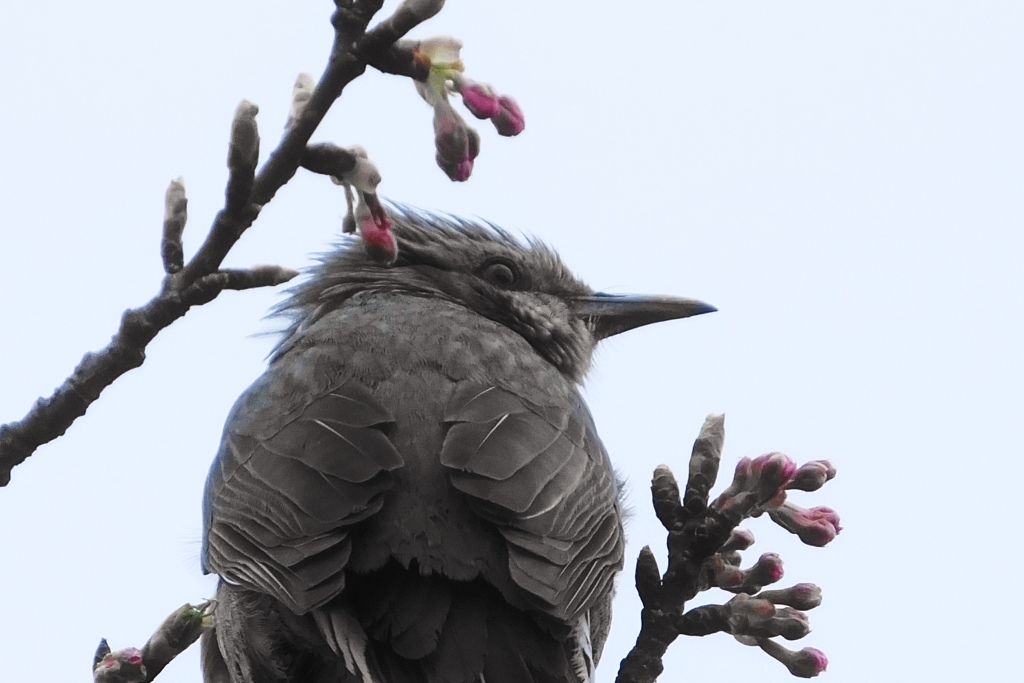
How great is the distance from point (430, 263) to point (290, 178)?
10.7 feet

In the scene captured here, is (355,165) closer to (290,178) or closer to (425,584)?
(290,178)

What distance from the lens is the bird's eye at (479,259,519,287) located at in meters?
5.83

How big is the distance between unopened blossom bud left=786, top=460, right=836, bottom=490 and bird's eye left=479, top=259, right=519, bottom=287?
2587 millimetres

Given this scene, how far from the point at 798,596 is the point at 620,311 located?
246 cm

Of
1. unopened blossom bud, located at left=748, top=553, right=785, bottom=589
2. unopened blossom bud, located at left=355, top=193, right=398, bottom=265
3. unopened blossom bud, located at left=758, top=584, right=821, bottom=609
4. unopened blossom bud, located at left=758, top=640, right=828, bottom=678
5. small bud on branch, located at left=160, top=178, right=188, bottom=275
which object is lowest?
unopened blossom bud, located at left=758, top=640, right=828, bottom=678

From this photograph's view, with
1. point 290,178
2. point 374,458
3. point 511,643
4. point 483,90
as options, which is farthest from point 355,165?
point 511,643

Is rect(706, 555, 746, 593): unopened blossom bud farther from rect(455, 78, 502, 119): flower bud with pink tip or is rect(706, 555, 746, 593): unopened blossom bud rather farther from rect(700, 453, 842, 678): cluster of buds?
rect(455, 78, 502, 119): flower bud with pink tip

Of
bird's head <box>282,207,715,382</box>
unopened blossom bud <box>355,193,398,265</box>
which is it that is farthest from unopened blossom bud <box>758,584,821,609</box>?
bird's head <box>282,207,715,382</box>

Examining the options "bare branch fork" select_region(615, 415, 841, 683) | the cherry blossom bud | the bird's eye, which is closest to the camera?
the cherry blossom bud

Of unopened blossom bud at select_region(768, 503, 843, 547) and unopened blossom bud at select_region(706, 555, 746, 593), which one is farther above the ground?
unopened blossom bud at select_region(768, 503, 843, 547)

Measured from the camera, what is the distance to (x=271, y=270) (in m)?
2.69

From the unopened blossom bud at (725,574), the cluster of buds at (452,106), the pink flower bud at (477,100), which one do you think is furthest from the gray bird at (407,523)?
the pink flower bud at (477,100)

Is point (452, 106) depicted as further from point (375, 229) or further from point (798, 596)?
point (798, 596)

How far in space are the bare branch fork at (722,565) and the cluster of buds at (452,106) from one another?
1249 millimetres
